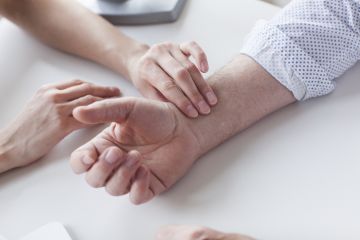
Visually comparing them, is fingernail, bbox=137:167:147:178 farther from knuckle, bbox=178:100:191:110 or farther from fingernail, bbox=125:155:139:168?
knuckle, bbox=178:100:191:110

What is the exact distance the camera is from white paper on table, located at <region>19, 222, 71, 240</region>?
0.74 meters

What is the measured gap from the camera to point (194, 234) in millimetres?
665

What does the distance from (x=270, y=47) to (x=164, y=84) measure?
191 millimetres

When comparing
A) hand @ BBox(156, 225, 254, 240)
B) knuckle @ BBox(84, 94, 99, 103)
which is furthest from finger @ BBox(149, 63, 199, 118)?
hand @ BBox(156, 225, 254, 240)

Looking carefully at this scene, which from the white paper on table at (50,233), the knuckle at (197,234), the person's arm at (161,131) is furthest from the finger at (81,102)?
the knuckle at (197,234)

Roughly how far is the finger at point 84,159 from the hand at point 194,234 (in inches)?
5.5

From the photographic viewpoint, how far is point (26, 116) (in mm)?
880

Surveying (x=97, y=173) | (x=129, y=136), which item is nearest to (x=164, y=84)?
(x=129, y=136)

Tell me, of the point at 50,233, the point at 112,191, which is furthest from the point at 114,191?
the point at 50,233

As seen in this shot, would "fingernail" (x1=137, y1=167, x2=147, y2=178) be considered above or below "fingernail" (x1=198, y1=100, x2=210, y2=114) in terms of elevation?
below

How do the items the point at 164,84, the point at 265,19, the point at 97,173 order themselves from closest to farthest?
1. the point at 97,173
2. the point at 164,84
3. the point at 265,19

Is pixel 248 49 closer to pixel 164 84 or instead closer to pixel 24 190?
pixel 164 84

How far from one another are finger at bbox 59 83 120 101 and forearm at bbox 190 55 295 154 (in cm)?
17

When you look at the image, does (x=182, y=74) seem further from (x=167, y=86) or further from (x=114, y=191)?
(x=114, y=191)
